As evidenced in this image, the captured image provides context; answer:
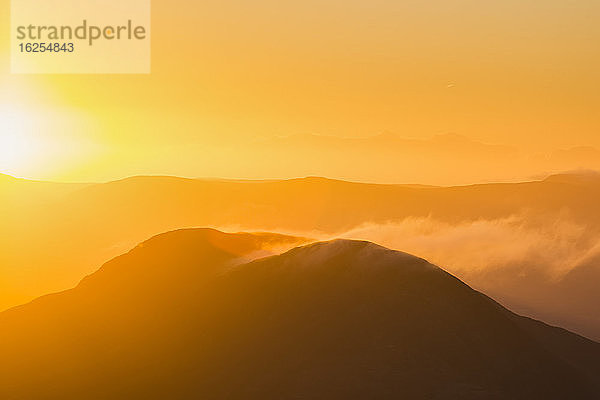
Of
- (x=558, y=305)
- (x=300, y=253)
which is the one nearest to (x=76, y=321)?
(x=300, y=253)

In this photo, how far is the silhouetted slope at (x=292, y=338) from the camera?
4884 centimetres

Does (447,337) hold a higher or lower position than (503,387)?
higher

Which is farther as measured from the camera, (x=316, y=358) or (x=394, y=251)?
(x=394, y=251)

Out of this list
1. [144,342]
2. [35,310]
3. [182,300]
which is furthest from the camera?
[35,310]

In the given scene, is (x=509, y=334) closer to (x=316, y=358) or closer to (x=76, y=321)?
(x=316, y=358)

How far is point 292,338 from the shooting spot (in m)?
53.9

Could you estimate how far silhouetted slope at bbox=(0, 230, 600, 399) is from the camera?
48844mm

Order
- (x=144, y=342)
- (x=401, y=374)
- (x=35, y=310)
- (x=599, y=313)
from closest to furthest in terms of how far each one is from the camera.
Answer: (x=401, y=374), (x=144, y=342), (x=35, y=310), (x=599, y=313)

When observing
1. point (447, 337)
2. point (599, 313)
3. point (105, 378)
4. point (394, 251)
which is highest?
point (394, 251)

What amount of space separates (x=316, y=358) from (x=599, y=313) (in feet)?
577

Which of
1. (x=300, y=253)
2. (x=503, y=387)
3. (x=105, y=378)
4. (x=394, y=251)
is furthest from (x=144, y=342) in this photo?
(x=503, y=387)

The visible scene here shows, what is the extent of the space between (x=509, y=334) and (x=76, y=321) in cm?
4599

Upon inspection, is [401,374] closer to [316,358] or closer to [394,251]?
[316,358]

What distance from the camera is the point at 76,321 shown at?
67000 millimetres
